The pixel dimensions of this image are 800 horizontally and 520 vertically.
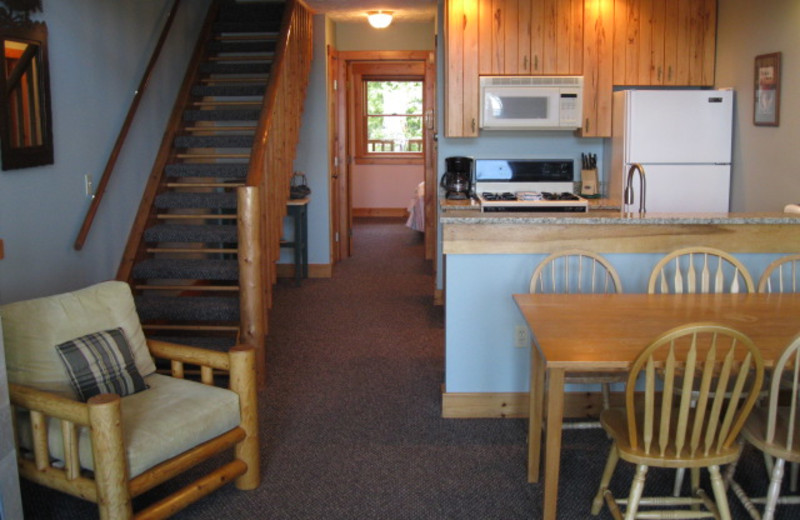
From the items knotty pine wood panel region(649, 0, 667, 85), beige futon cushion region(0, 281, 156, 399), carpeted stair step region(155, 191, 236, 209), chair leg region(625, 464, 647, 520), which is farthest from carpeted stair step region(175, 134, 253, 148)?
chair leg region(625, 464, 647, 520)

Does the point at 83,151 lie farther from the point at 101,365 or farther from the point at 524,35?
the point at 524,35

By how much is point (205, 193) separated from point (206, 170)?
18 centimetres

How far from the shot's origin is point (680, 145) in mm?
5430

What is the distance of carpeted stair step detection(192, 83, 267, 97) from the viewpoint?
605cm

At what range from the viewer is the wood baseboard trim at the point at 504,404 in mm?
3844

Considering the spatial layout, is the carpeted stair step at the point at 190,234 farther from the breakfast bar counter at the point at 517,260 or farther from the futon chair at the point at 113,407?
the breakfast bar counter at the point at 517,260

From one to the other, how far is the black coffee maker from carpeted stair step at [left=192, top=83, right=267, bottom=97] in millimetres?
1544

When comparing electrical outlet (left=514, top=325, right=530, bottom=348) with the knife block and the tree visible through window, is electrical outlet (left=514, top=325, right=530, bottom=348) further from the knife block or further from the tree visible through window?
the tree visible through window

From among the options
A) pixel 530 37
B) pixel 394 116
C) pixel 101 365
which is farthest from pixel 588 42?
pixel 394 116

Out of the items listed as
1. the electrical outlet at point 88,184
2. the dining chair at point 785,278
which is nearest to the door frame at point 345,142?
the electrical outlet at point 88,184

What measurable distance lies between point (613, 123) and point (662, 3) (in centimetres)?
90

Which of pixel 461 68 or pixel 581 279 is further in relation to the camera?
A: pixel 461 68

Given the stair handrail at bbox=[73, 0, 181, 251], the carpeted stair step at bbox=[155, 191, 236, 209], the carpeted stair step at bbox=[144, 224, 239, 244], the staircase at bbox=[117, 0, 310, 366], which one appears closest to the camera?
the stair handrail at bbox=[73, 0, 181, 251]

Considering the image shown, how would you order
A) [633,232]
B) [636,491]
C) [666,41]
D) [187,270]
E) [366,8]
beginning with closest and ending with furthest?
[636,491], [633,232], [187,270], [666,41], [366,8]
